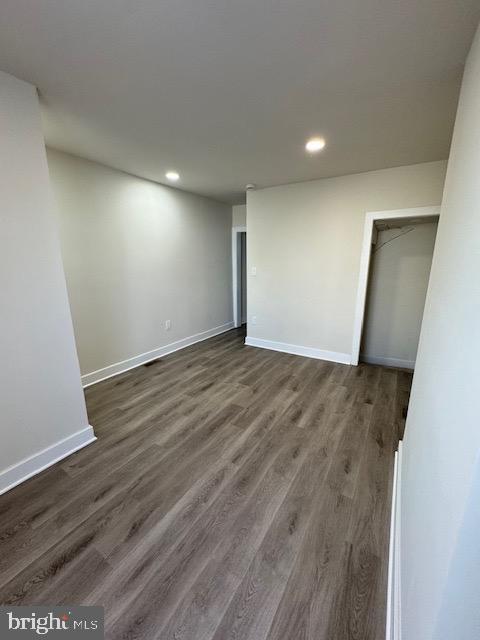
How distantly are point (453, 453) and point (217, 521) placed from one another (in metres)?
1.29

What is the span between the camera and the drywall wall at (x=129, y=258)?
2762 mm

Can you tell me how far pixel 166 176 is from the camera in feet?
10.6

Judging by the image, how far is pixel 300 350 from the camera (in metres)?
3.95

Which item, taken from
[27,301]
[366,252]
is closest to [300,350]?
[366,252]

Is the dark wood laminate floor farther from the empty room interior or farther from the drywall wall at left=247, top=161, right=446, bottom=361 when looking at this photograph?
the drywall wall at left=247, top=161, right=446, bottom=361

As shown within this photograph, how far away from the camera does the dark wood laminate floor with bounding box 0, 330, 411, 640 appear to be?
108 cm

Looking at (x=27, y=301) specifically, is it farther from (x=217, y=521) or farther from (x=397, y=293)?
(x=397, y=293)

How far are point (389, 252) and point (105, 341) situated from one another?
385 centimetres

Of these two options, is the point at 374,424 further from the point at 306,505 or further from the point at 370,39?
the point at 370,39

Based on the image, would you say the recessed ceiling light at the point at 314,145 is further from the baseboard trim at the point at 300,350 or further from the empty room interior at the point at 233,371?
the baseboard trim at the point at 300,350

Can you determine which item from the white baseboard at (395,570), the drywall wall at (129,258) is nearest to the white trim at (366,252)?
the white baseboard at (395,570)

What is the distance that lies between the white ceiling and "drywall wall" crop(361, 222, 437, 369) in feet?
3.56

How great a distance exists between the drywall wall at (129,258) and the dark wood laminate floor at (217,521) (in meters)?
1.00

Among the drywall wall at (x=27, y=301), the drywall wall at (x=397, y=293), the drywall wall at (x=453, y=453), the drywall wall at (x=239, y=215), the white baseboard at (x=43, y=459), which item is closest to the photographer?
the drywall wall at (x=453, y=453)
